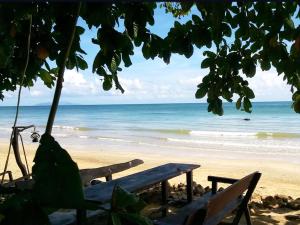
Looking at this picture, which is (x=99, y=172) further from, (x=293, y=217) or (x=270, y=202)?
(x=270, y=202)

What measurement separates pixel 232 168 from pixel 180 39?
8.70 meters

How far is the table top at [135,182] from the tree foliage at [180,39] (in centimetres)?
113

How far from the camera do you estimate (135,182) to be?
4.41 m

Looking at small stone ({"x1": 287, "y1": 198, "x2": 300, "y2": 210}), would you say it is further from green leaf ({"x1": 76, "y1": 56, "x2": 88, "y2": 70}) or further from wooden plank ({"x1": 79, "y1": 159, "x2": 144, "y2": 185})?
green leaf ({"x1": 76, "y1": 56, "x2": 88, "y2": 70})

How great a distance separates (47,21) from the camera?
88.7 inches

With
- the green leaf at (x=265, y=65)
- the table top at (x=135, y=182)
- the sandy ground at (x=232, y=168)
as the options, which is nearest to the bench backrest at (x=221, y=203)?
the table top at (x=135, y=182)

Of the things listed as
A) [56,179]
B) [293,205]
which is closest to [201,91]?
[293,205]

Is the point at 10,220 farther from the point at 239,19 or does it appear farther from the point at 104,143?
the point at 104,143

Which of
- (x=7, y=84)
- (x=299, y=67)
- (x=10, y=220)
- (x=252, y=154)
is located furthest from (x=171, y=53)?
(x=252, y=154)

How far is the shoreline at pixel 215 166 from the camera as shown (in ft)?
28.2

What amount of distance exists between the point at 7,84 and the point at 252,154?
10.4 meters

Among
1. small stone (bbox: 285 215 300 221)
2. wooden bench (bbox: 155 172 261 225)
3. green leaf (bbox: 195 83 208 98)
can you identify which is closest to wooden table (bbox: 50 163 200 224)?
wooden bench (bbox: 155 172 261 225)

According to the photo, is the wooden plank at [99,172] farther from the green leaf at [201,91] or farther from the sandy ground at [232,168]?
the sandy ground at [232,168]

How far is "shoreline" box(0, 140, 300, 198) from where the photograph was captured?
858 centimetres
